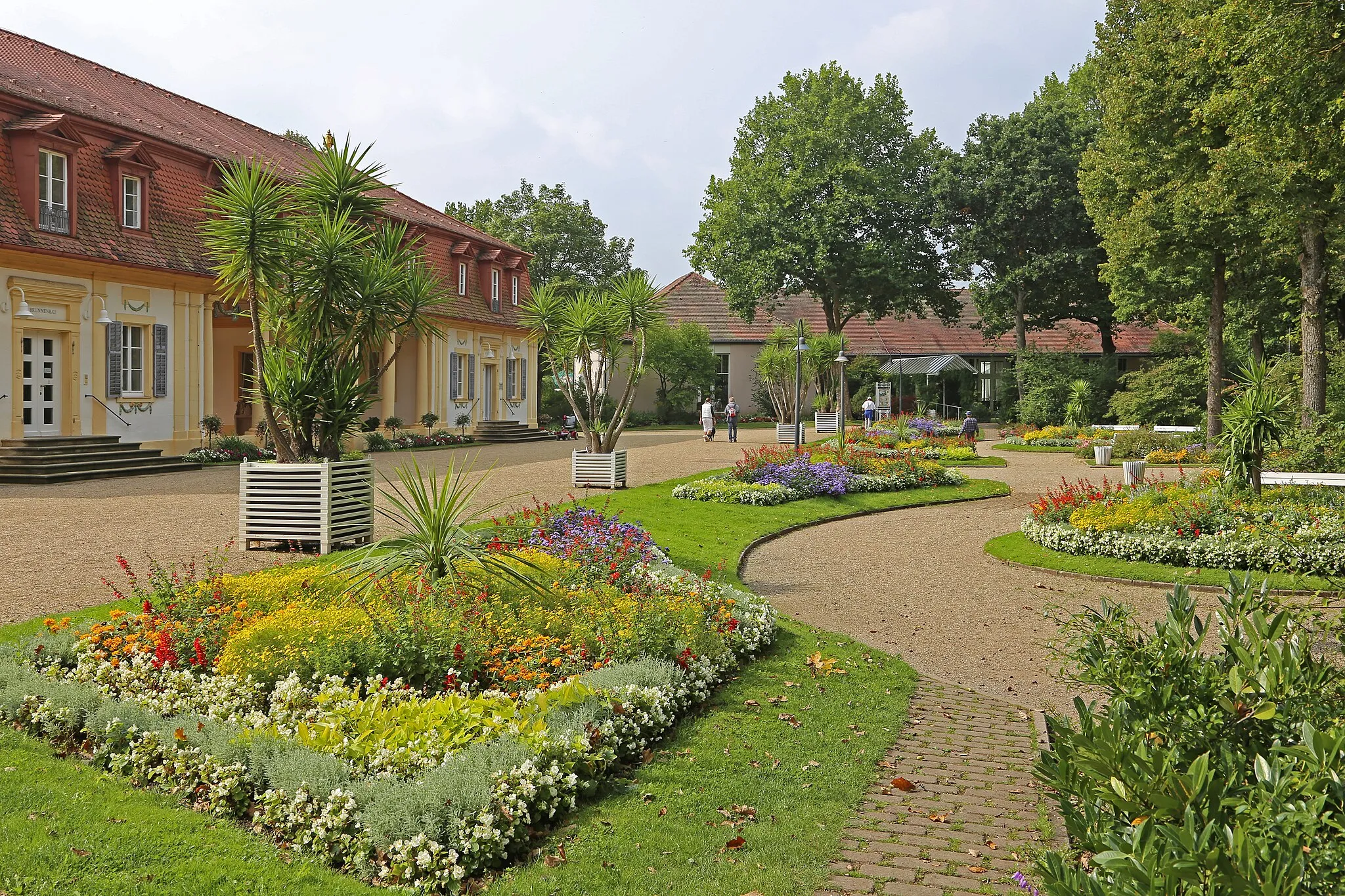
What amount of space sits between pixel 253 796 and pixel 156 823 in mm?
440

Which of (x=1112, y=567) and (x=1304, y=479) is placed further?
(x=1304, y=479)

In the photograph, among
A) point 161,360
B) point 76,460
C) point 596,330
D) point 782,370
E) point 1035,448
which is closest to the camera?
point 596,330

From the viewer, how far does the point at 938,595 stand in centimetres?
1052

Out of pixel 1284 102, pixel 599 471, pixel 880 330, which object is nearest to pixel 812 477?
pixel 599 471

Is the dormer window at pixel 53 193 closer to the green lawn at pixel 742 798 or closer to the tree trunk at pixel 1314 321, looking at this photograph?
the green lawn at pixel 742 798

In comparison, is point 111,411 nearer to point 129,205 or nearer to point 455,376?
point 129,205

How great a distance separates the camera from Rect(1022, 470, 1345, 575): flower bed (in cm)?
1141

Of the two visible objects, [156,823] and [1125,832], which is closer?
[1125,832]

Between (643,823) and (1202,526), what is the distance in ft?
33.7

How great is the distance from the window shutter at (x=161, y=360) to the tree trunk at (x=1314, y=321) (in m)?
24.6

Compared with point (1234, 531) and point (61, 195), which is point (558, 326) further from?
point (1234, 531)

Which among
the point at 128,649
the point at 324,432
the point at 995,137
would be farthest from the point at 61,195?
the point at 995,137

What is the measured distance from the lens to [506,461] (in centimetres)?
2559

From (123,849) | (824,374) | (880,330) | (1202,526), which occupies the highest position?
(880,330)
